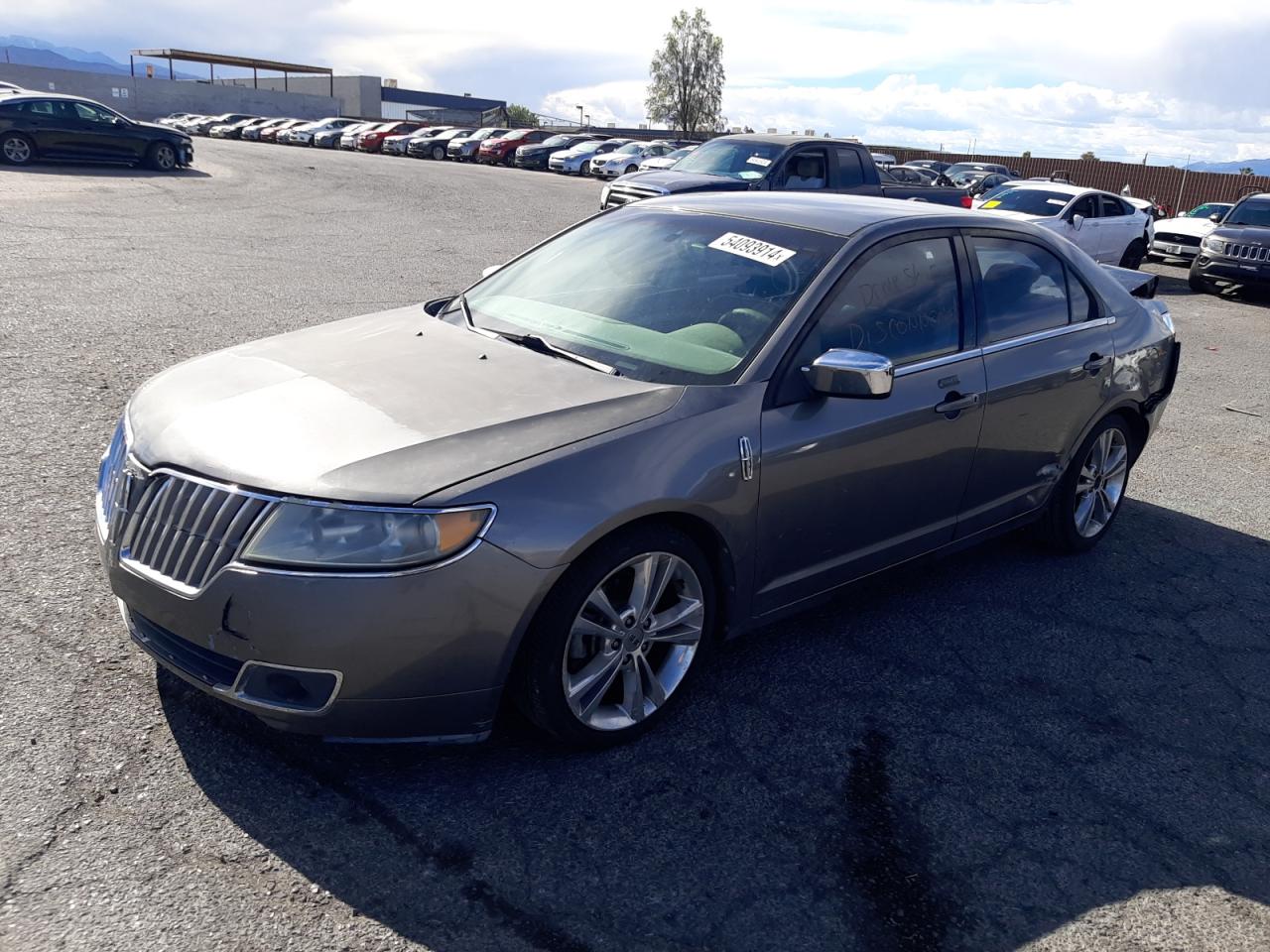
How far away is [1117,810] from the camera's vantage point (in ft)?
11.1

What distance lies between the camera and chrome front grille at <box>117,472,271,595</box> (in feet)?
9.53

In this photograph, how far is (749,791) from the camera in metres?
3.30

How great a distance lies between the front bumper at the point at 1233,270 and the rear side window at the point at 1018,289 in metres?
12.4

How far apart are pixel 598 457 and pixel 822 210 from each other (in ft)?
6.22

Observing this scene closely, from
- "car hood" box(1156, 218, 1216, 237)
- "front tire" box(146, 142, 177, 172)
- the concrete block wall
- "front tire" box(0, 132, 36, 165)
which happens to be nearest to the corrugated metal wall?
"car hood" box(1156, 218, 1216, 237)

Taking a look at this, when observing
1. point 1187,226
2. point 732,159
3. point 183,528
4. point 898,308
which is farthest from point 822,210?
point 1187,226

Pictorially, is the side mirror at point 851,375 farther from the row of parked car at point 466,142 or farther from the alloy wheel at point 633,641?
the row of parked car at point 466,142

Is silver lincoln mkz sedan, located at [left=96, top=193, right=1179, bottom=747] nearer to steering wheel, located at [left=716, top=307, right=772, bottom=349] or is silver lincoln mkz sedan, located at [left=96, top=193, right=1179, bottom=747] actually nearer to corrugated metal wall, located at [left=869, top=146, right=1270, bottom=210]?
steering wheel, located at [left=716, top=307, right=772, bottom=349]

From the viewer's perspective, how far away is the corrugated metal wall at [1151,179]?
40188mm

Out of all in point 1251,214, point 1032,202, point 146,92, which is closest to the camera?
point 1032,202

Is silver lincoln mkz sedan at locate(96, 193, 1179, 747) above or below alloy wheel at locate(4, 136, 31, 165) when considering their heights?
below

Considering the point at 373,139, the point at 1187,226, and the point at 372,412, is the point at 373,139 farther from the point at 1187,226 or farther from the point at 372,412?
the point at 372,412

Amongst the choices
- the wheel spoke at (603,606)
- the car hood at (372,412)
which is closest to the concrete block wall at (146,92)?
the car hood at (372,412)

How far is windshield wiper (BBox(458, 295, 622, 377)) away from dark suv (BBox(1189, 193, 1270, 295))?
14.9 metres
